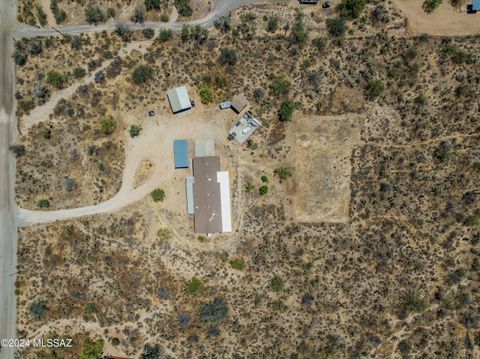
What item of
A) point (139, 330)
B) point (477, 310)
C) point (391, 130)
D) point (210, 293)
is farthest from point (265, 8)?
point (477, 310)

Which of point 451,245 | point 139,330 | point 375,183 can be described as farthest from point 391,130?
point 139,330

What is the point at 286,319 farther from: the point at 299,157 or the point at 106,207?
the point at 106,207

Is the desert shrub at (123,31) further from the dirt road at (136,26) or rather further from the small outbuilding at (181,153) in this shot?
the small outbuilding at (181,153)

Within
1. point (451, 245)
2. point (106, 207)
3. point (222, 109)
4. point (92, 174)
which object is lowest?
point (451, 245)

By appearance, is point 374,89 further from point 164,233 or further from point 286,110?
point 164,233

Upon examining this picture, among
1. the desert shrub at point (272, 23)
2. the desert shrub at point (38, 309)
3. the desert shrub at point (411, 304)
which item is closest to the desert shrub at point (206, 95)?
the desert shrub at point (272, 23)

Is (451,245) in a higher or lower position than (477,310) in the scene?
higher
